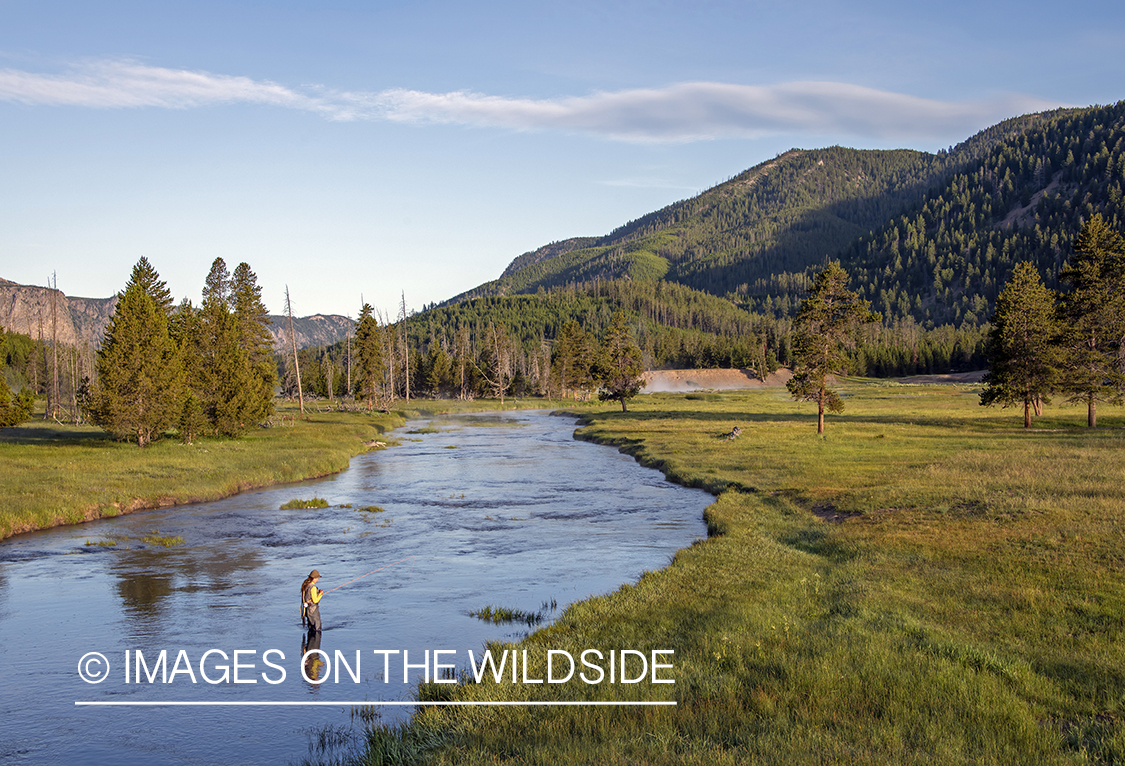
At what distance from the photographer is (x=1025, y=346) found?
201 ft

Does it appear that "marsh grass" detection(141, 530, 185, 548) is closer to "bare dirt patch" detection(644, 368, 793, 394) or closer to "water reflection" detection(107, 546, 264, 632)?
"water reflection" detection(107, 546, 264, 632)

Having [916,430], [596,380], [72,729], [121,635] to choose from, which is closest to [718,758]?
[72,729]

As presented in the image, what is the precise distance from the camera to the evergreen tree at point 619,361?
324 ft

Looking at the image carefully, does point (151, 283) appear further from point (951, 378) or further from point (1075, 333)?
point (951, 378)

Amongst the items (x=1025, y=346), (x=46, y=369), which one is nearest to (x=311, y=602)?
(x=1025, y=346)

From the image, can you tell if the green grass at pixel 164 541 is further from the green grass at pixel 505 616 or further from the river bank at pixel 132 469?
the green grass at pixel 505 616

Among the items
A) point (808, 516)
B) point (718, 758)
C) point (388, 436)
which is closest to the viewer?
point (718, 758)

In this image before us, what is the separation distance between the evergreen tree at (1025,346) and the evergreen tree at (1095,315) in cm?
153

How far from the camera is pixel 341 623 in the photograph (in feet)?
56.9

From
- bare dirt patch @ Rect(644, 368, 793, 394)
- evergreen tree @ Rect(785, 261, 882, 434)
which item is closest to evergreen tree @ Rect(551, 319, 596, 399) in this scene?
bare dirt patch @ Rect(644, 368, 793, 394)

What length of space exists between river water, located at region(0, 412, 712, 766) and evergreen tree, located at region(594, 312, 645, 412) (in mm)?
60073

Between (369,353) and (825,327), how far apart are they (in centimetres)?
6092

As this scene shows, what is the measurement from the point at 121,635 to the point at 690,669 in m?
12.9

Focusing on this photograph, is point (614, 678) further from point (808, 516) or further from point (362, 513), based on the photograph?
point (362, 513)
